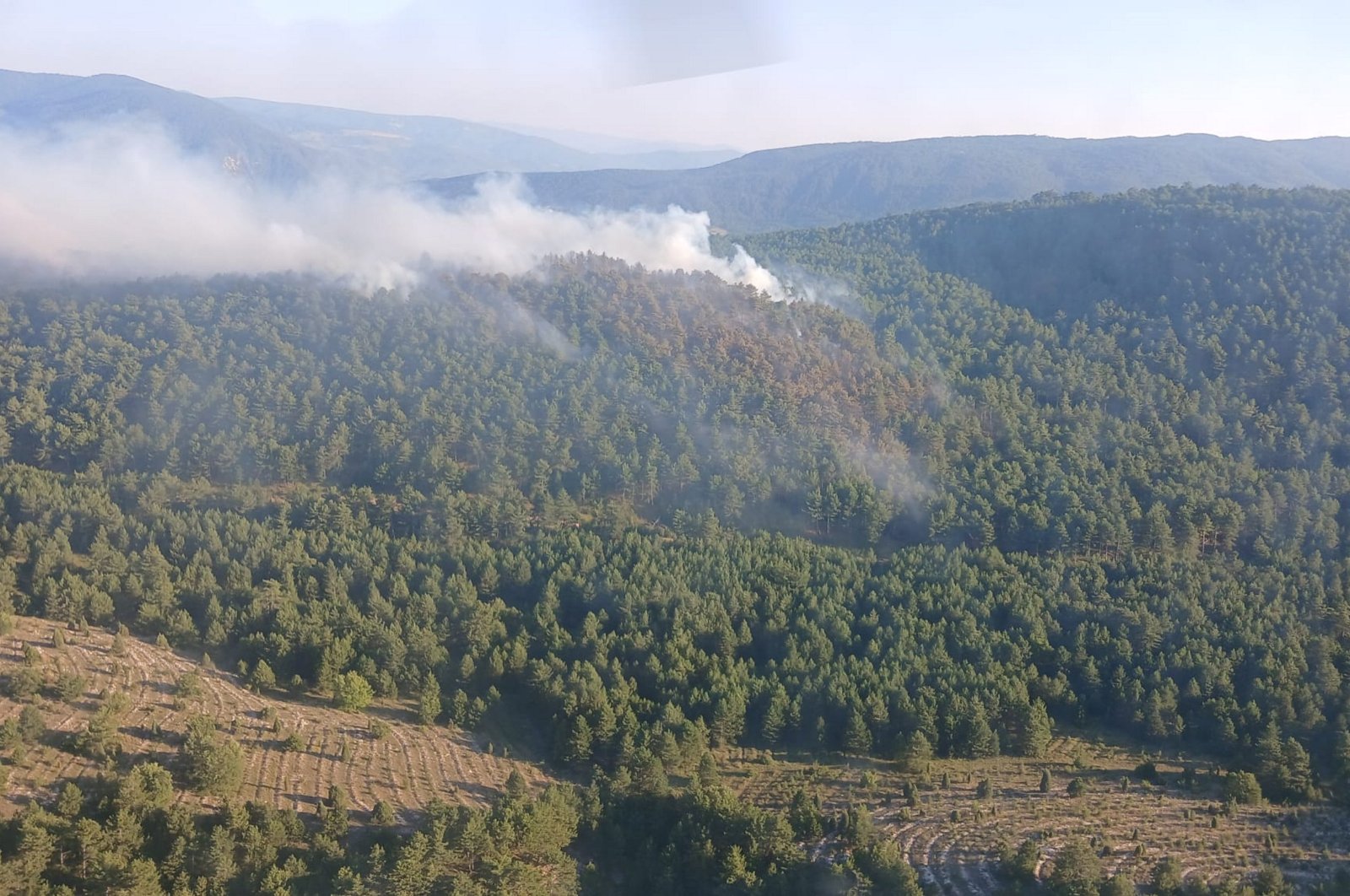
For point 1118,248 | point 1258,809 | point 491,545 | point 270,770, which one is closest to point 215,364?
point 491,545

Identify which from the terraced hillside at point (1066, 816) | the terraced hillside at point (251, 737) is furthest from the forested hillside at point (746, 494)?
the terraced hillside at point (251, 737)

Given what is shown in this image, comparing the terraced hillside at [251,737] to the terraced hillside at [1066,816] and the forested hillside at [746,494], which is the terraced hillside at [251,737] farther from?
the terraced hillside at [1066,816]

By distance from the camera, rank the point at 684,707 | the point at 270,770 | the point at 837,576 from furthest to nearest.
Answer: the point at 837,576, the point at 684,707, the point at 270,770

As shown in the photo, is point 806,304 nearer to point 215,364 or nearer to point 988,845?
point 215,364

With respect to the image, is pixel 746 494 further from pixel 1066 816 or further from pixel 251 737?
pixel 251 737

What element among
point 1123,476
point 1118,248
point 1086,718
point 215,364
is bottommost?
point 1086,718

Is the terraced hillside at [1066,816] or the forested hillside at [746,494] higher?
the forested hillside at [746,494]

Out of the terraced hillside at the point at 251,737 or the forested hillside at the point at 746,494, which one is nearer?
the terraced hillside at the point at 251,737
